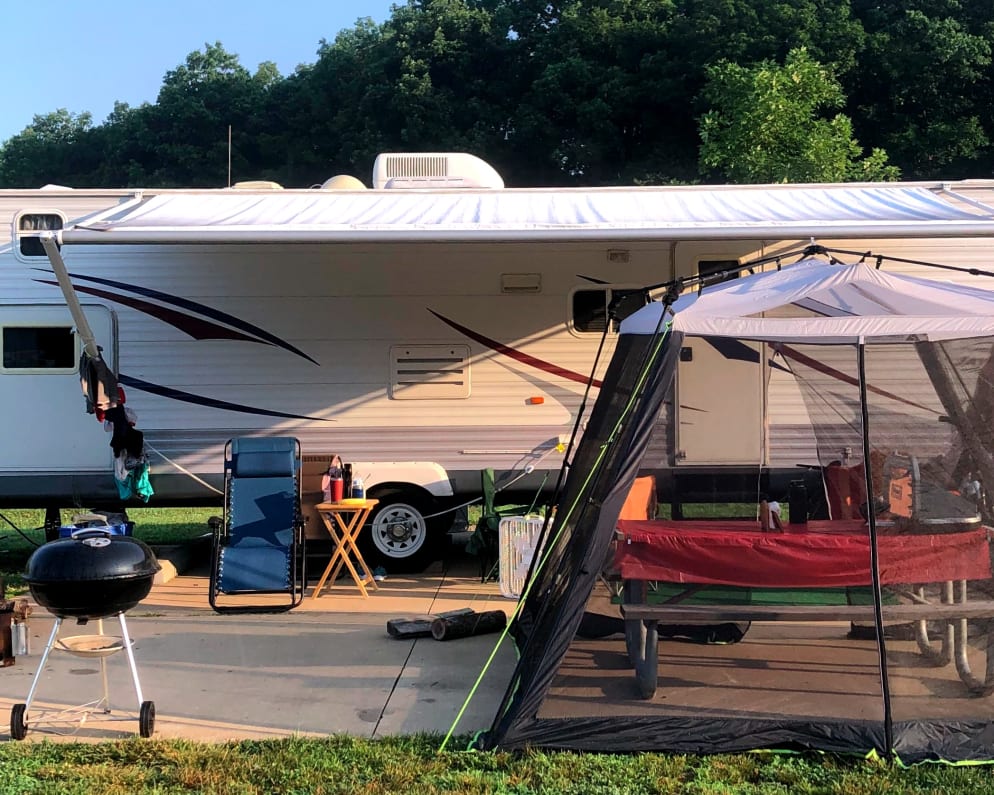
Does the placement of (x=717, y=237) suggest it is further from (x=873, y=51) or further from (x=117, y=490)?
(x=873, y=51)

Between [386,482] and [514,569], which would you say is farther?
[386,482]

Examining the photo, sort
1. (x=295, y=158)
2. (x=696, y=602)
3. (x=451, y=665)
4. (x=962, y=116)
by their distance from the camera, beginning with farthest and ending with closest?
1. (x=295, y=158)
2. (x=962, y=116)
3. (x=451, y=665)
4. (x=696, y=602)

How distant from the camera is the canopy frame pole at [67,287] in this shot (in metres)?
5.52

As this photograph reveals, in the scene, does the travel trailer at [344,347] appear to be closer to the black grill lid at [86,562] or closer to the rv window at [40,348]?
the rv window at [40,348]

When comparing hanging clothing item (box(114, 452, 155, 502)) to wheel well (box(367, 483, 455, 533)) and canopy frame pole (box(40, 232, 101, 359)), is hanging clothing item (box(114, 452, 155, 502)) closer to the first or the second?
canopy frame pole (box(40, 232, 101, 359))

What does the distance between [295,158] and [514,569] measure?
2411cm

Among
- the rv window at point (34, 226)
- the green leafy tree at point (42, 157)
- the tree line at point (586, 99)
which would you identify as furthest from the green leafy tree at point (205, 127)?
the rv window at point (34, 226)

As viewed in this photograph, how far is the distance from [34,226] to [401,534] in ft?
11.9

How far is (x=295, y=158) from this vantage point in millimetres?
28391

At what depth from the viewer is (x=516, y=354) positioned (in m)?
7.51

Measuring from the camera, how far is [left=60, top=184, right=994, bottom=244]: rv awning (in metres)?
5.48

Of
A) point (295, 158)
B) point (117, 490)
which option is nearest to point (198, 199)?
point (117, 490)

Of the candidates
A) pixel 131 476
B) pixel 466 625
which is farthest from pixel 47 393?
pixel 466 625

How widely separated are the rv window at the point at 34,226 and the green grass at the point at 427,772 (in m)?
4.49
